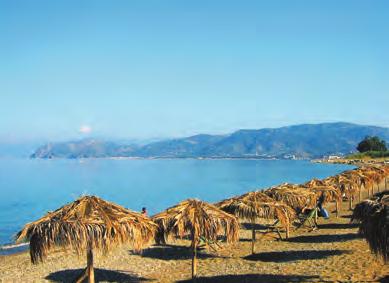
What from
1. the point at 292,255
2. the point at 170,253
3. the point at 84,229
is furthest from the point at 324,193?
the point at 84,229

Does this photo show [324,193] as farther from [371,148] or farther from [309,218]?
[371,148]

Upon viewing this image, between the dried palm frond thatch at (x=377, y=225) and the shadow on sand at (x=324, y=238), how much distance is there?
21.4ft

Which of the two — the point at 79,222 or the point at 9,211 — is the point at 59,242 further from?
the point at 9,211

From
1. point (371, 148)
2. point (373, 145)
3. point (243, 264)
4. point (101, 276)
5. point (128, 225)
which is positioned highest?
point (373, 145)

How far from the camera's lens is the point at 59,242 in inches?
350

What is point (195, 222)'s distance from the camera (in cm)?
1083

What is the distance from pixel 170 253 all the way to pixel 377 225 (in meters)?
8.18

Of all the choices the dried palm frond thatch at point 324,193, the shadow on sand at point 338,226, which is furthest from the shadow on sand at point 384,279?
the dried palm frond thatch at point 324,193

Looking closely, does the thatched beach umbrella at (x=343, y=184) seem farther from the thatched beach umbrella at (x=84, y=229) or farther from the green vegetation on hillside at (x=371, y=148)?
the green vegetation on hillside at (x=371, y=148)

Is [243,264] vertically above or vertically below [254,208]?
below

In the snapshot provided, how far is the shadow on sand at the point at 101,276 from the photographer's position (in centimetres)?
1266

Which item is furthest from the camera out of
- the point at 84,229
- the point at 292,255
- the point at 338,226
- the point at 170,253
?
the point at 338,226

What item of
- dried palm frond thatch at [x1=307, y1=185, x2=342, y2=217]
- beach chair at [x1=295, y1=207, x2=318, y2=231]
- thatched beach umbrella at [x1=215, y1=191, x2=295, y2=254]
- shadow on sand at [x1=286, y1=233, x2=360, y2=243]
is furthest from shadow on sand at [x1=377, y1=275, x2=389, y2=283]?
dried palm frond thatch at [x1=307, y1=185, x2=342, y2=217]

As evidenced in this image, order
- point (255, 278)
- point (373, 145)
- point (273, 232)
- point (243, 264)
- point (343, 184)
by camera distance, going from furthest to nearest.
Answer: point (373, 145)
point (343, 184)
point (273, 232)
point (243, 264)
point (255, 278)
